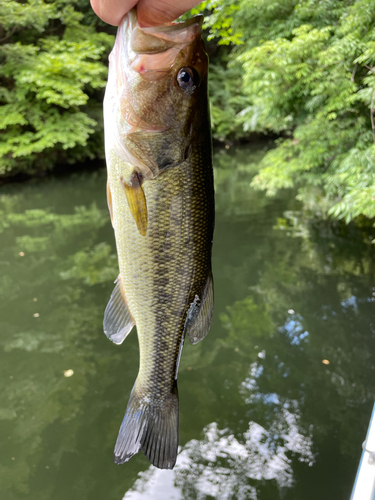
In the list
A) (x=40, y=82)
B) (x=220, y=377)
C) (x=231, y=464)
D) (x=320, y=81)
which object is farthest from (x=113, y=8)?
(x=40, y=82)

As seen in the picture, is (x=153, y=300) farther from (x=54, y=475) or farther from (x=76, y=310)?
(x=76, y=310)

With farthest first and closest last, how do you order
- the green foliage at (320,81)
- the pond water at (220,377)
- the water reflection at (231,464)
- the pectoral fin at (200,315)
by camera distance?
1. the green foliage at (320,81)
2. the pond water at (220,377)
3. the water reflection at (231,464)
4. the pectoral fin at (200,315)

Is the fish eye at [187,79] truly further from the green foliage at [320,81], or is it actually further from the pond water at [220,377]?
the green foliage at [320,81]

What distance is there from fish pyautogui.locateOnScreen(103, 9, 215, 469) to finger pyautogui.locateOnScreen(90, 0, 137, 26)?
3cm

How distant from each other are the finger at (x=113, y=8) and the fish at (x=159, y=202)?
0.03 metres

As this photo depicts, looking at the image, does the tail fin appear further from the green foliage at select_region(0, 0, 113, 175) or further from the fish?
the green foliage at select_region(0, 0, 113, 175)

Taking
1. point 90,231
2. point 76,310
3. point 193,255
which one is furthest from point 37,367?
point 90,231

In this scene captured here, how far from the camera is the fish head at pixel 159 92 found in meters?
1.03

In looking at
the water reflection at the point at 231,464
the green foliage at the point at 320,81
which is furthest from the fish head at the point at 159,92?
the green foliage at the point at 320,81

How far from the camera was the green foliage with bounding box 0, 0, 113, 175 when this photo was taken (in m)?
12.9

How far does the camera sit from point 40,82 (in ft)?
42.2

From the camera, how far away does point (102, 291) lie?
5762 mm

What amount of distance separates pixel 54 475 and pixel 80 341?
1.75 m

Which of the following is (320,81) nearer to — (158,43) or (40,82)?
(158,43)
